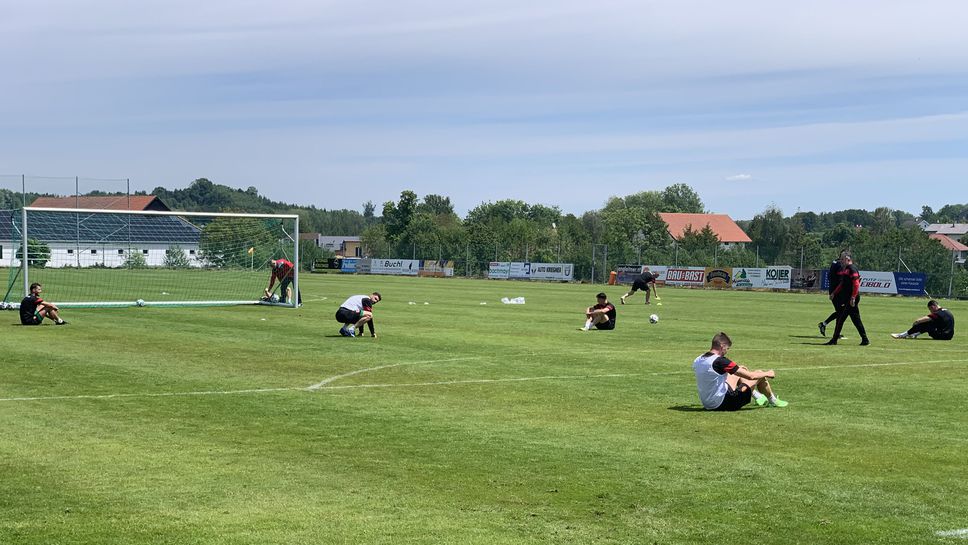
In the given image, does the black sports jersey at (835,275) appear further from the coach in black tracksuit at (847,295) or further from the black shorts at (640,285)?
the black shorts at (640,285)

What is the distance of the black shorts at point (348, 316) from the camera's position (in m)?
26.6

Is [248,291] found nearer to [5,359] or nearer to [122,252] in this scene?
[122,252]

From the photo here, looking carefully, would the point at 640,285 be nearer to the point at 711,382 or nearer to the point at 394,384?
the point at 394,384

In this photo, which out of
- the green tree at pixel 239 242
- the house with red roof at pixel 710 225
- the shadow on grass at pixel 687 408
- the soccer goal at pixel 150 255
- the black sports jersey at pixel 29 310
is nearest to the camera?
the shadow on grass at pixel 687 408

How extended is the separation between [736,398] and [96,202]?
Result: 9217 centimetres

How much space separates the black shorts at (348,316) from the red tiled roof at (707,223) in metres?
131

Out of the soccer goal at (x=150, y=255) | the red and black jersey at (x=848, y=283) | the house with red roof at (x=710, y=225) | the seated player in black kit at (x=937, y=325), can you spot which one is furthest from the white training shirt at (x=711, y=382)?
the house with red roof at (x=710, y=225)

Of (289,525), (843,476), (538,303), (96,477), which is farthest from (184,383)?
(538,303)

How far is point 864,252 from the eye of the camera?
6688 cm

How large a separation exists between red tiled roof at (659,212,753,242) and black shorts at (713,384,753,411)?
142 meters

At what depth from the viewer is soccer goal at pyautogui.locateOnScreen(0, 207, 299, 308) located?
50.7 m

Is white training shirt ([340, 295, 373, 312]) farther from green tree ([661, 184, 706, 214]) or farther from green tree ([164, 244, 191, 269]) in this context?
green tree ([661, 184, 706, 214])

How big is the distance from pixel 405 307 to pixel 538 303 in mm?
7772

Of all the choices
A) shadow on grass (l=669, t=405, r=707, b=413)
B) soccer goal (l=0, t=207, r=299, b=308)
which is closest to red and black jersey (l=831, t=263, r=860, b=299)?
shadow on grass (l=669, t=405, r=707, b=413)
